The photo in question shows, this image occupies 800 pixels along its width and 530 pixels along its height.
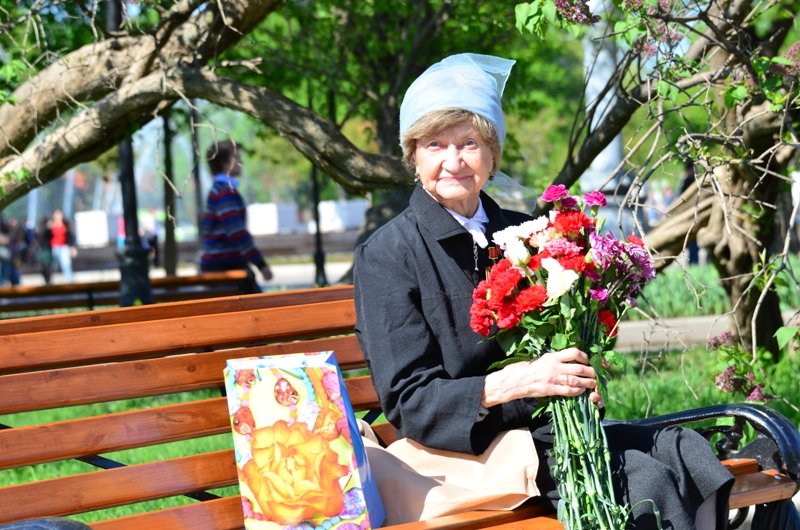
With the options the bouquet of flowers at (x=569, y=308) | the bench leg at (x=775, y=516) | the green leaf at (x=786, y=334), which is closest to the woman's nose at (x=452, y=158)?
the bouquet of flowers at (x=569, y=308)

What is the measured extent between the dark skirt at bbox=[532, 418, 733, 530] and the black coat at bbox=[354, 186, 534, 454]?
248mm

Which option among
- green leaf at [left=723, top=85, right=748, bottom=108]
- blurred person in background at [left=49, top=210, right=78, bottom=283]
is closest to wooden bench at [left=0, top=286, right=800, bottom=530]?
green leaf at [left=723, top=85, right=748, bottom=108]

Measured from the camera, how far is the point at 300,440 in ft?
10.2

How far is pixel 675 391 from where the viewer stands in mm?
7156

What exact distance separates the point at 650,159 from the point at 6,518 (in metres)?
3.00

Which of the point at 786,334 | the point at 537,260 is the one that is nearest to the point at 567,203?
the point at 537,260

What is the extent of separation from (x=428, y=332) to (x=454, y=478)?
1.35 feet

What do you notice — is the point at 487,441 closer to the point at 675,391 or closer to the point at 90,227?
the point at 675,391

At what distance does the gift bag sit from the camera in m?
3.10

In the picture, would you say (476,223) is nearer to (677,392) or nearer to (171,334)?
(171,334)

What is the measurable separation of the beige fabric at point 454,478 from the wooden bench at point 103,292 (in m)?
6.14

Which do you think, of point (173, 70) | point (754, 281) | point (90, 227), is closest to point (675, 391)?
point (754, 281)

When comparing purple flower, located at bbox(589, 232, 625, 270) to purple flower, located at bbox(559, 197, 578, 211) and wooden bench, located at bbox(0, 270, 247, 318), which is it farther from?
wooden bench, located at bbox(0, 270, 247, 318)

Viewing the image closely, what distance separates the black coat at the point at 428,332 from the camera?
3.28 meters
